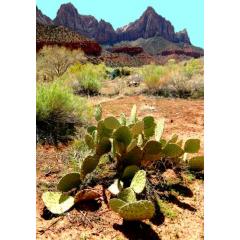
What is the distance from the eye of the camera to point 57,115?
4.52 meters

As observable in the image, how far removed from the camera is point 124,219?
2.56m

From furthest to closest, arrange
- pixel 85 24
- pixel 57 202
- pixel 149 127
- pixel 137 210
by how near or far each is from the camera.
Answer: pixel 85 24 < pixel 149 127 < pixel 57 202 < pixel 137 210

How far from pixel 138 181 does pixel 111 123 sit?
564 millimetres

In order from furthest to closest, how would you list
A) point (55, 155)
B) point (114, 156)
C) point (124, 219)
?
point (55, 155) < point (114, 156) < point (124, 219)

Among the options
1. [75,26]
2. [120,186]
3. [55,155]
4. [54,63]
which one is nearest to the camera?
[120,186]

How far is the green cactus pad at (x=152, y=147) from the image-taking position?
3027 millimetres

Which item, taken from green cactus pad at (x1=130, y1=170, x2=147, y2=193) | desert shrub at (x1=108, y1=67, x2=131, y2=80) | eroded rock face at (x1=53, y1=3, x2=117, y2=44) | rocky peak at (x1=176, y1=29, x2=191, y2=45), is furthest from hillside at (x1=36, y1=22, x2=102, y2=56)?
rocky peak at (x1=176, y1=29, x2=191, y2=45)

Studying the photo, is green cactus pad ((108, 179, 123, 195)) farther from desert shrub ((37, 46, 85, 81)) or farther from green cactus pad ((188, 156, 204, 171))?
desert shrub ((37, 46, 85, 81))

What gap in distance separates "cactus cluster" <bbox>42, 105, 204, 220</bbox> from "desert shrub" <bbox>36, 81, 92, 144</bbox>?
2.63 feet

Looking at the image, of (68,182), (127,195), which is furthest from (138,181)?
(68,182)

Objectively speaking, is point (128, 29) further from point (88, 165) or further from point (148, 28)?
point (88, 165)
